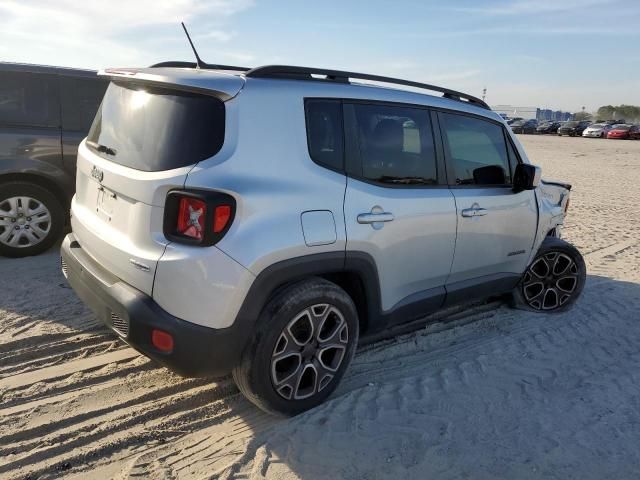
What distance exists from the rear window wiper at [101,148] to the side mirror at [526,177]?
9.67 ft

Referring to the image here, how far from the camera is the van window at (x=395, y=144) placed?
10.5 ft

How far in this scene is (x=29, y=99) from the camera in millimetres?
5242

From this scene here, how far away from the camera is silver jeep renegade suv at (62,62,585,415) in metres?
2.55

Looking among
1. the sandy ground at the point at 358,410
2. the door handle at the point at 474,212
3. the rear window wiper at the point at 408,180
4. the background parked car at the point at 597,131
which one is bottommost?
the sandy ground at the point at 358,410

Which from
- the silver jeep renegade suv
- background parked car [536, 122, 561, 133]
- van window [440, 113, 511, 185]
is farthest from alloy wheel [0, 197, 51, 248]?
background parked car [536, 122, 561, 133]

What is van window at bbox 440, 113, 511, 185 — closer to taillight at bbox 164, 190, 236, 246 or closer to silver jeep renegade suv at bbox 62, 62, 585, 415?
silver jeep renegade suv at bbox 62, 62, 585, 415

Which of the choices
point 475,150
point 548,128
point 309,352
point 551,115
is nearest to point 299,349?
point 309,352

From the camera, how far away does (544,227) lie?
4637 millimetres

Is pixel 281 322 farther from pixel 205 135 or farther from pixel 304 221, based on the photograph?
pixel 205 135

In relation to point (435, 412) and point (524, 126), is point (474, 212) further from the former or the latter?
point (524, 126)

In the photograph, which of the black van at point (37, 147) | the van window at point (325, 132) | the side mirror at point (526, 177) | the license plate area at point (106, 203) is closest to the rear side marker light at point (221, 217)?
the van window at point (325, 132)

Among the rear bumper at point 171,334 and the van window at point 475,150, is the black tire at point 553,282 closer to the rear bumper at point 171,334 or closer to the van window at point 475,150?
the van window at point 475,150

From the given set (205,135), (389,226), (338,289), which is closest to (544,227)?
(389,226)

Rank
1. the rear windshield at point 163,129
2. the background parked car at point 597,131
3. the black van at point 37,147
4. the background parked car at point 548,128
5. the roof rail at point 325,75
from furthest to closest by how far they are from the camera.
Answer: the background parked car at point 548,128 → the background parked car at point 597,131 → the black van at point 37,147 → the roof rail at point 325,75 → the rear windshield at point 163,129
